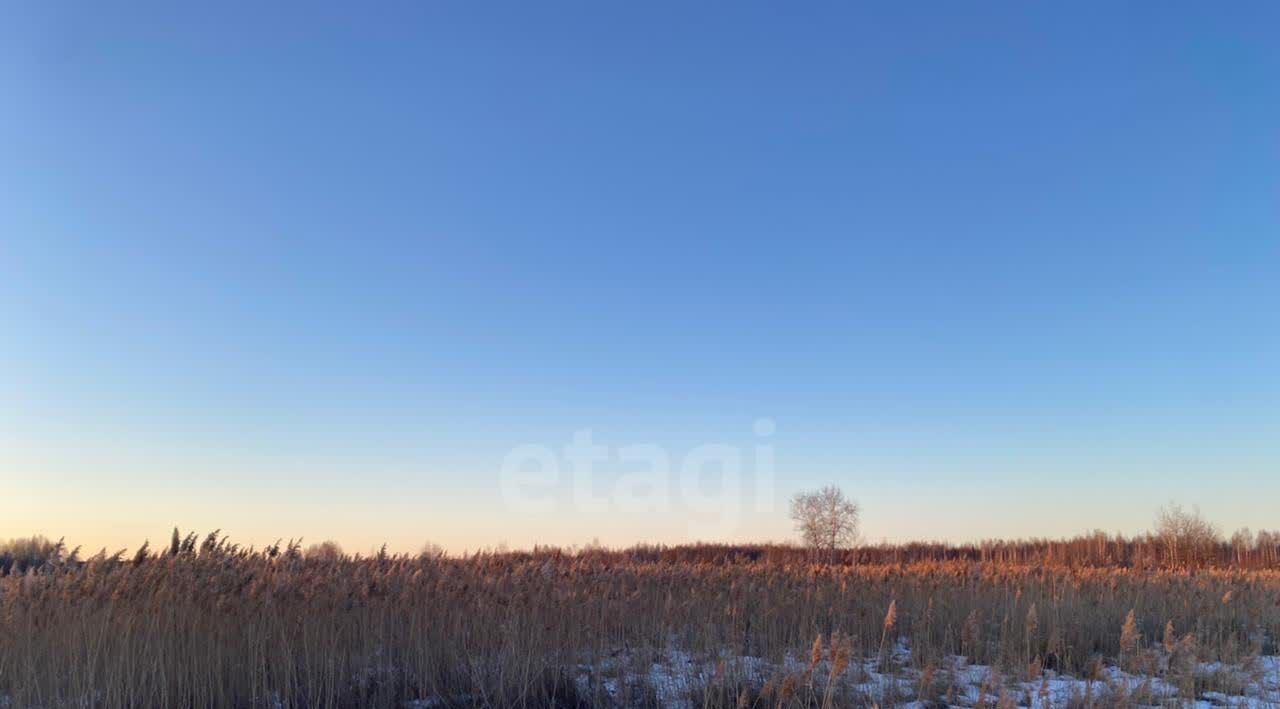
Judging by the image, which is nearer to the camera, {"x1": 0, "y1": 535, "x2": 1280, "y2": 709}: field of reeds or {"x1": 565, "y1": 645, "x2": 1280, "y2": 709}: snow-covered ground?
{"x1": 0, "y1": 535, "x2": 1280, "y2": 709}: field of reeds

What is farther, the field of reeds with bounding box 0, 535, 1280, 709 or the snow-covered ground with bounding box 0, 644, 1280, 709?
the snow-covered ground with bounding box 0, 644, 1280, 709

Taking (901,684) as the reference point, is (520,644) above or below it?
above

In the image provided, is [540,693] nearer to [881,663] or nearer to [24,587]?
[881,663]

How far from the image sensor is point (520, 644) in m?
6.96

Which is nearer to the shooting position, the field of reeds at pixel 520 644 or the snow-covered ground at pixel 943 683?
the field of reeds at pixel 520 644

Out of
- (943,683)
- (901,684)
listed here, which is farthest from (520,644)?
(943,683)

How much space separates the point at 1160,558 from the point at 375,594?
29.2 metres

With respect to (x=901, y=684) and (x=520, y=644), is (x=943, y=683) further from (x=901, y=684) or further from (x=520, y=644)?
(x=520, y=644)

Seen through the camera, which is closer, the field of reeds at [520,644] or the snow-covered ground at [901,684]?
the field of reeds at [520,644]

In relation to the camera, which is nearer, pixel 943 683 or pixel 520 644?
pixel 943 683

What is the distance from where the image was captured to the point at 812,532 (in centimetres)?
4062

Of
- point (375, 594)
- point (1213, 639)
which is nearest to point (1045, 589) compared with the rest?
point (1213, 639)

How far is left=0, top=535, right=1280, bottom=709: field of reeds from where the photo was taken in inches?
230

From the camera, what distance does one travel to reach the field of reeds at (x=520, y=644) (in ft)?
19.2
